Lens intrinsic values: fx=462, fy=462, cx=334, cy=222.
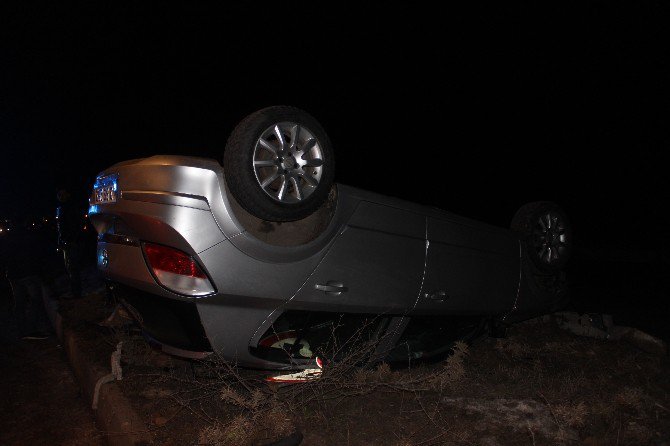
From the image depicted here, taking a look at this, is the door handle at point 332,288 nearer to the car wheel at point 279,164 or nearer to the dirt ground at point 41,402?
the car wheel at point 279,164

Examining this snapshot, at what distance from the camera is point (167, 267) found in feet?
8.32

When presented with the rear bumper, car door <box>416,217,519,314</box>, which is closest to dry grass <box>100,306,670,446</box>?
the rear bumper

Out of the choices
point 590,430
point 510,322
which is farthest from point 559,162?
point 590,430

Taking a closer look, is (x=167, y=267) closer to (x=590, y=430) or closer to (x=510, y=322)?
(x=590, y=430)

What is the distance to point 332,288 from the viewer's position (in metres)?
2.85

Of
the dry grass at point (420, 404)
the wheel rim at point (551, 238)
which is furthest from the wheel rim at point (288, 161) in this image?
the wheel rim at point (551, 238)

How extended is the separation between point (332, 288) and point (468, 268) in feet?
4.42

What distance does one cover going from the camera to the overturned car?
247 centimetres

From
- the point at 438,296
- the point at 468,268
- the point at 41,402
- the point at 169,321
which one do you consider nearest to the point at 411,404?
the point at 438,296

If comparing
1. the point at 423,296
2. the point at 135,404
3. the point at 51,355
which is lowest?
the point at 51,355

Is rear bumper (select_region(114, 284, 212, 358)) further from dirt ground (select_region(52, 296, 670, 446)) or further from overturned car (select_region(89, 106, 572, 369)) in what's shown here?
dirt ground (select_region(52, 296, 670, 446))

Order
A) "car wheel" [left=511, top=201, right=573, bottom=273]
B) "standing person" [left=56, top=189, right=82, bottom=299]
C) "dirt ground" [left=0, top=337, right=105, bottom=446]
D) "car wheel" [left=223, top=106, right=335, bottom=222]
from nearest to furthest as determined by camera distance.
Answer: "car wheel" [left=223, top=106, right=335, bottom=222], "dirt ground" [left=0, top=337, right=105, bottom=446], "car wheel" [left=511, top=201, right=573, bottom=273], "standing person" [left=56, top=189, right=82, bottom=299]

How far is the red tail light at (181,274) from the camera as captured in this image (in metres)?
2.49

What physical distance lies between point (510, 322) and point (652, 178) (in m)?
20.7
